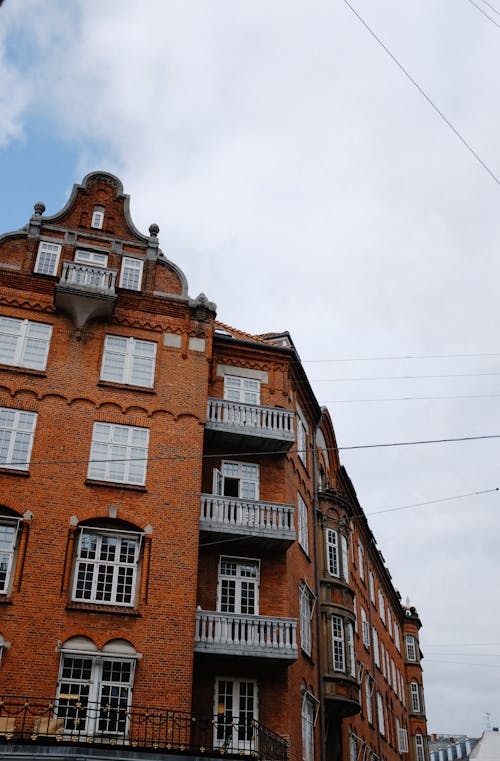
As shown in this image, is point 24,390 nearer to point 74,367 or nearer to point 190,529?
point 74,367

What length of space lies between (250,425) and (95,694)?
9.48m

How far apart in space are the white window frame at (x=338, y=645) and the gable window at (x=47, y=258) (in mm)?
16141

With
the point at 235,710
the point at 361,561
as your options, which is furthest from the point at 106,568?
the point at 361,561

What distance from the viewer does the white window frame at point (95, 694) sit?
1952 centimetres

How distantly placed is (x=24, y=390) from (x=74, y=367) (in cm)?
172

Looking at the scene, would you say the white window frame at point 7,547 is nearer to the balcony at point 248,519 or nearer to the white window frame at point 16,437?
the white window frame at point 16,437

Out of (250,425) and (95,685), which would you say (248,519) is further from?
(95,685)

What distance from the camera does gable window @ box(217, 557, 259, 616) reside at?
77.4 feet

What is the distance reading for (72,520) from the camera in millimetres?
21781

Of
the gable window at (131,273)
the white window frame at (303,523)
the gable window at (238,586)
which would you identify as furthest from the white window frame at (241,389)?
Answer: the gable window at (238,586)

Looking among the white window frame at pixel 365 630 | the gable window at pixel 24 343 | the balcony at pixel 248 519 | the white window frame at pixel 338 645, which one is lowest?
the white window frame at pixel 338 645

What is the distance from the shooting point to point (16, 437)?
22531 millimetres

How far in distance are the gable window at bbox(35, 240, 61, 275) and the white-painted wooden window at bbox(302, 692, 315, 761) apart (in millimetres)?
16145

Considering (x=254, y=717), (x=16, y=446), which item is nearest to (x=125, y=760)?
(x=254, y=717)
